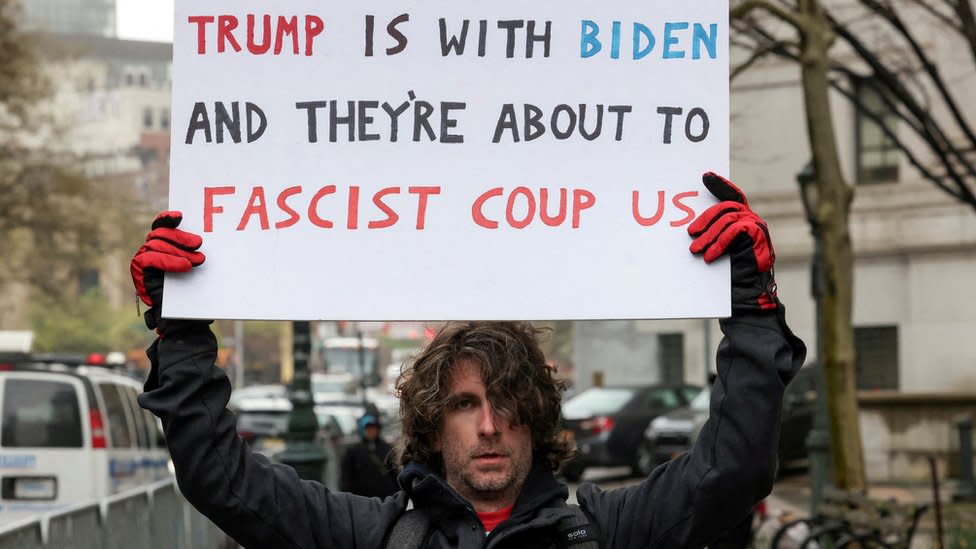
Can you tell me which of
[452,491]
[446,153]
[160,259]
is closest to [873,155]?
[446,153]

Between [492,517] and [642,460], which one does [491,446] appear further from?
[642,460]

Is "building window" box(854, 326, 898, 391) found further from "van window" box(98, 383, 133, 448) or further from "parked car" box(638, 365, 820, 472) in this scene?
"van window" box(98, 383, 133, 448)

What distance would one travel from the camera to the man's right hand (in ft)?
10.9

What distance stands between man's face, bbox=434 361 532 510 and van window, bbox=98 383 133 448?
11090 millimetres

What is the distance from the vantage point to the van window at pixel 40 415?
13445 millimetres

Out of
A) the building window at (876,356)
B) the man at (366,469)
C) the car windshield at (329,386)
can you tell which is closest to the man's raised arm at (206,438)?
the man at (366,469)

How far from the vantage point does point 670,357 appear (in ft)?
116

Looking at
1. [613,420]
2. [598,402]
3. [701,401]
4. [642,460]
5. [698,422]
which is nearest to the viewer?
[698,422]

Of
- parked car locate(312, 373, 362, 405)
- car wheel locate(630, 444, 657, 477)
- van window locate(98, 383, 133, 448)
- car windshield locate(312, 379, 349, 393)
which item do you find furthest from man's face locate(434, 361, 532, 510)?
car windshield locate(312, 379, 349, 393)

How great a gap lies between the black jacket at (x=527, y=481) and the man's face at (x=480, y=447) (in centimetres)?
4

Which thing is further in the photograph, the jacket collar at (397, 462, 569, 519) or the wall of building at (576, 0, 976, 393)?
the wall of building at (576, 0, 976, 393)

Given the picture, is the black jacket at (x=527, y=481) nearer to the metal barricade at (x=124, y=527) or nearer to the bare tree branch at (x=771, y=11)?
the metal barricade at (x=124, y=527)

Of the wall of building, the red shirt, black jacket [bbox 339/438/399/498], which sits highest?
the wall of building

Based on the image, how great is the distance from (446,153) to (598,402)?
68.4 feet
